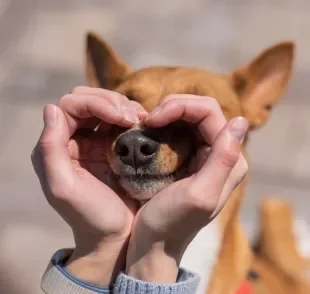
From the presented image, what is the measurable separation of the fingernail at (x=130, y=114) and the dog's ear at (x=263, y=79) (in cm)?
50

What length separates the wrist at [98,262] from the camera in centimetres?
96

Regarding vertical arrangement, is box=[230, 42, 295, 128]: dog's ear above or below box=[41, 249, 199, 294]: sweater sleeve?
above

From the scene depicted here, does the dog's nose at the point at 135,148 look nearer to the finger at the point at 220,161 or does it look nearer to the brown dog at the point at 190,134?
the brown dog at the point at 190,134

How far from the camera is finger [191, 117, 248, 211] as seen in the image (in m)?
0.82

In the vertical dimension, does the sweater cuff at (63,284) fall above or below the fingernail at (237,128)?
below

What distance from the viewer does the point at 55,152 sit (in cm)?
A: 88

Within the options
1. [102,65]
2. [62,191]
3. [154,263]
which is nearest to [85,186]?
[62,191]

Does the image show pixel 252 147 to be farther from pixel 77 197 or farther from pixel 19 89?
pixel 77 197

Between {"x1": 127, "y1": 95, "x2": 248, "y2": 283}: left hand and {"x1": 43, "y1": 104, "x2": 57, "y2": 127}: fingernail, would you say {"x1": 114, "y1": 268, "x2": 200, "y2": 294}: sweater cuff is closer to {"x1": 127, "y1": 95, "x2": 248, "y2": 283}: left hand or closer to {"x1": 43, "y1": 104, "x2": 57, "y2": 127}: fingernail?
{"x1": 127, "y1": 95, "x2": 248, "y2": 283}: left hand

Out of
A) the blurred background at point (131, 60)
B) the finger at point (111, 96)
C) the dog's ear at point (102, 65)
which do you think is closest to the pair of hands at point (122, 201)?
the finger at point (111, 96)

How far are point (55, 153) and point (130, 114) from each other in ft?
0.43

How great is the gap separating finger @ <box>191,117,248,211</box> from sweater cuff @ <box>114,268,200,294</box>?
15cm

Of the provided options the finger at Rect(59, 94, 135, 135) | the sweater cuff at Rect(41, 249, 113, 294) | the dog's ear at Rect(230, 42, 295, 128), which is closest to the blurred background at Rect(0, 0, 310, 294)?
the dog's ear at Rect(230, 42, 295, 128)

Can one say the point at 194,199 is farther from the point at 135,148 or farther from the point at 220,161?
the point at 135,148
